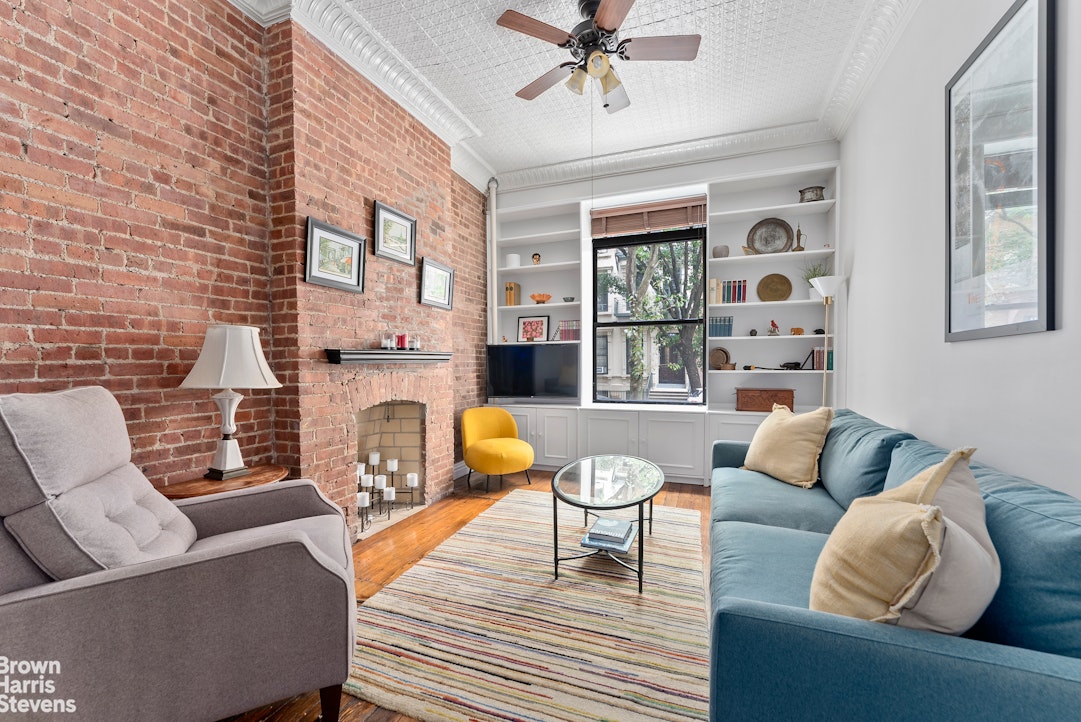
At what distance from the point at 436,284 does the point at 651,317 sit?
228 centimetres

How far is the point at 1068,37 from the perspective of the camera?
124 cm

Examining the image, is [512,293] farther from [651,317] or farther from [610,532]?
[610,532]

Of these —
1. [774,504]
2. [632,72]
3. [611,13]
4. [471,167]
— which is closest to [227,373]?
[611,13]

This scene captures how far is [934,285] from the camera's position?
2.00m

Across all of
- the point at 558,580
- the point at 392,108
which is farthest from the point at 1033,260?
the point at 392,108

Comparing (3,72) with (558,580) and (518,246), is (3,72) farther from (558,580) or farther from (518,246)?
(518,246)

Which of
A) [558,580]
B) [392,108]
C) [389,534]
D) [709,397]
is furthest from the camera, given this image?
[709,397]

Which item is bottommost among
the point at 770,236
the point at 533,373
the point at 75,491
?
the point at 75,491

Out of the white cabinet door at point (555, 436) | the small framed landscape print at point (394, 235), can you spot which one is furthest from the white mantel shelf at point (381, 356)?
the white cabinet door at point (555, 436)

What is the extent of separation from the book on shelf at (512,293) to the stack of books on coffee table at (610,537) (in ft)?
9.64

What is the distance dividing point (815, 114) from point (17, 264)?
4.88m

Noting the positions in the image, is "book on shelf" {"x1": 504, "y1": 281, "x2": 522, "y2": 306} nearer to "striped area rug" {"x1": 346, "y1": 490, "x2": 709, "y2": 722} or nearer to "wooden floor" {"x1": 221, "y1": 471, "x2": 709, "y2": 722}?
"wooden floor" {"x1": 221, "y1": 471, "x2": 709, "y2": 722}

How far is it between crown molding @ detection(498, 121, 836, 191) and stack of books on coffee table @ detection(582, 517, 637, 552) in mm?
3371

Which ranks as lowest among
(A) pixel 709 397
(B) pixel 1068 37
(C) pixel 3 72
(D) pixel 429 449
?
(D) pixel 429 449
